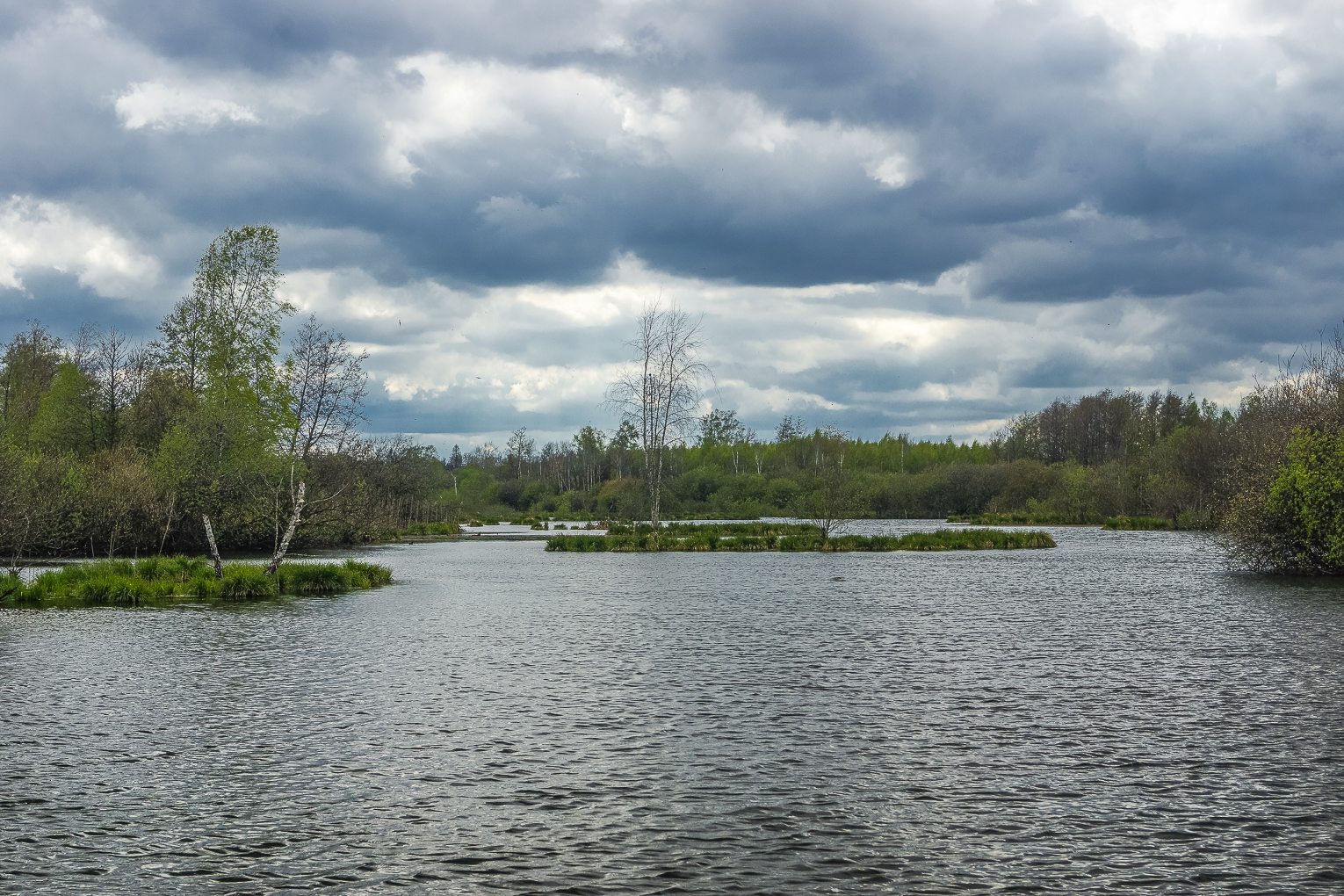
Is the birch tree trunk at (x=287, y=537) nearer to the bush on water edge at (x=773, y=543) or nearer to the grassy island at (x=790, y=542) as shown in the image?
the grassy island at (x=790, y=542)

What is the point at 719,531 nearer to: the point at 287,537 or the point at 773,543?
the point at 773,543

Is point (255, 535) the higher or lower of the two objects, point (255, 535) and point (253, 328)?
the lower

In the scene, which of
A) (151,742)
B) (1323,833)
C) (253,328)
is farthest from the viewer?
(253,328)

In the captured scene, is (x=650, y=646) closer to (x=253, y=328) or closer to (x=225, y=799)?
(x=225, y=799)

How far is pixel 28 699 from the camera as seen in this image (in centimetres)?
1652

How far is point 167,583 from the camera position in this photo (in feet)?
109

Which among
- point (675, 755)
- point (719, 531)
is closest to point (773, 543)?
point (719, 531)

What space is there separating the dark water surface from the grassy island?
119 ft

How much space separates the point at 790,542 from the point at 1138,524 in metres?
51.7

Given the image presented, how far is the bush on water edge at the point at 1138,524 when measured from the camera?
9662 centimetres

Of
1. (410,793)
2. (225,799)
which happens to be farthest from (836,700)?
(225,799)

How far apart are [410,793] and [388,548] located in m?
65.6

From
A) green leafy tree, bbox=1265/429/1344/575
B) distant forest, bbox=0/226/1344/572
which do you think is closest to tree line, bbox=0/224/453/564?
distant forest, bbox=0/226/1344/572

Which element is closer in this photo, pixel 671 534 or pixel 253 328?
pixel 253 328
